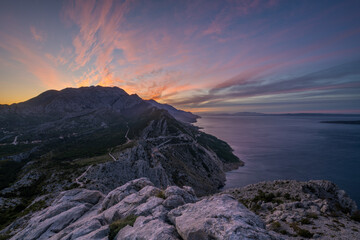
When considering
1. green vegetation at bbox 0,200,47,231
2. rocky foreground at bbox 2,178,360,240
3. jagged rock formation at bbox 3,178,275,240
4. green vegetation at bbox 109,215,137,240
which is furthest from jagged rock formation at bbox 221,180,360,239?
green vegetation at bbox 0,200,47,231

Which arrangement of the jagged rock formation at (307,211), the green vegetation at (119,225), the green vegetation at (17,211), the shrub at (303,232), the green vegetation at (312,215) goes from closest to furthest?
the green vegetation at (119,225) → the shrub at (303,232) → the jagged rock formation at (307,211) → the green vegetation at (312,215) → the green vegetation at (17,211)

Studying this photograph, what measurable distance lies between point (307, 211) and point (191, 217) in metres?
21.5

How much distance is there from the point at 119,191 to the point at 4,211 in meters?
43.5

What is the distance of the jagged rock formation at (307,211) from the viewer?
17041mm

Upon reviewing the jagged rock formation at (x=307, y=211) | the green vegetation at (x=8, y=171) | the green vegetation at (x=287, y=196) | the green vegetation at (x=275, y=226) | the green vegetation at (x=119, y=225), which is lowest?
the green vegetation at (x=8, y=171)

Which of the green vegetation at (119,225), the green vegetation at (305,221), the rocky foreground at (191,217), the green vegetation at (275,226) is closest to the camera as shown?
the rocky foreground at (191,217)

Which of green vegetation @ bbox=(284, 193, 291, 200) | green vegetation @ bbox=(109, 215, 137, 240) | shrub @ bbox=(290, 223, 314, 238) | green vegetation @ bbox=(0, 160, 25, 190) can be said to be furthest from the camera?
green vegetation @ bbox=(0, 160, 25, 190)

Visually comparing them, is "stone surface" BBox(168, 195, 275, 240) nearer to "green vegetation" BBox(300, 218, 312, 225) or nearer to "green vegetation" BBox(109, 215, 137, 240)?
"green vegetation" BBox(109, 215, 137, 240)

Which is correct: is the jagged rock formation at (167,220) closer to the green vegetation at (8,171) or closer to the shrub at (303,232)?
the shrub at (303,232)

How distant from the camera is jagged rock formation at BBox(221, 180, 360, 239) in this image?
17.0 m

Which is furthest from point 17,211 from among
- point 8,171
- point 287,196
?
point 287,196

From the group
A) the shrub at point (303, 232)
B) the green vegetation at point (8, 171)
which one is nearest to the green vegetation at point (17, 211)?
the green vegetation at point (8, 171)

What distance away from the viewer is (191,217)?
38.9 ft

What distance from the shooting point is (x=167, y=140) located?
120438mm
